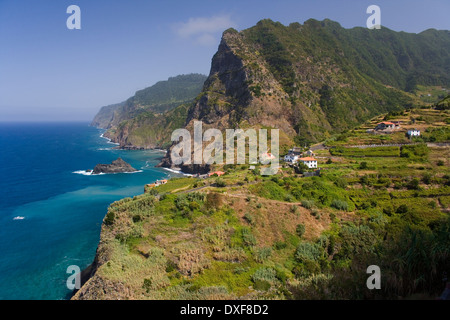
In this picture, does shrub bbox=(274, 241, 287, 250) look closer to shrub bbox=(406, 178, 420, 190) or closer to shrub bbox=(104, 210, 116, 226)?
shrub bbox=(104, 210, 116, 226)

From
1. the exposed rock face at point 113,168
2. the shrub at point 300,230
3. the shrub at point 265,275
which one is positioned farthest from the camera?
the exposed rock face at point 113,168

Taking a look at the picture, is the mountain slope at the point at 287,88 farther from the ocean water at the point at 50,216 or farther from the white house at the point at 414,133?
the white house at the point at 414,133

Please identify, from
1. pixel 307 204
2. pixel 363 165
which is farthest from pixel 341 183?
pixel 307 204

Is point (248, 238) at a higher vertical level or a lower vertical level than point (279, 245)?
higher

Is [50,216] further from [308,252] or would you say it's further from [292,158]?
[292,158]

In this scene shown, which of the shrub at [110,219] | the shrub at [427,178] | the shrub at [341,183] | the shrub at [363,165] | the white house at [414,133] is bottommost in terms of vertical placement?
the shrub at [110,219]

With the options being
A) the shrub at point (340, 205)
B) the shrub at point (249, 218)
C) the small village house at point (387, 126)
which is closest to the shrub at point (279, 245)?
the shrub at point (249, 218)
